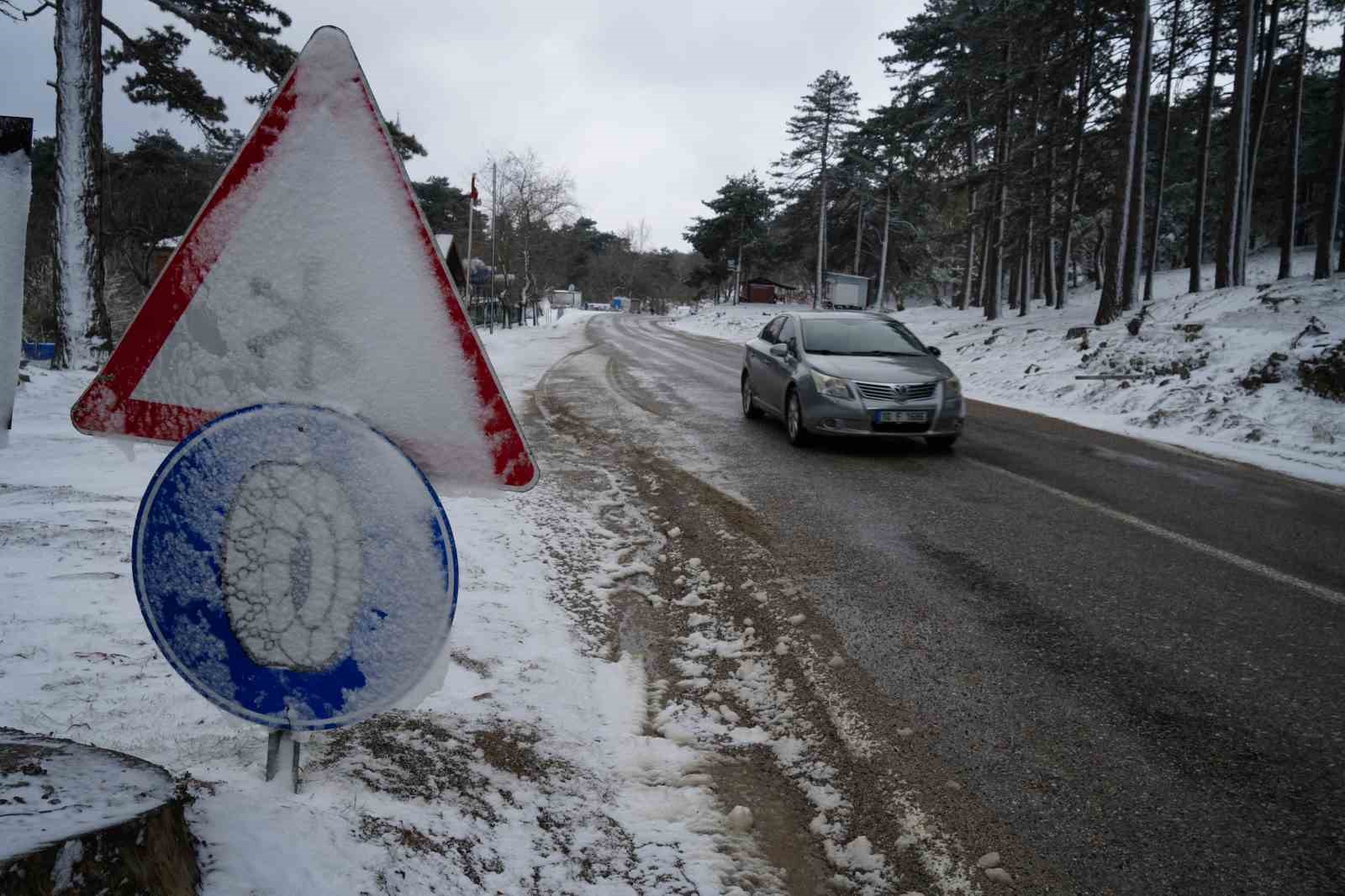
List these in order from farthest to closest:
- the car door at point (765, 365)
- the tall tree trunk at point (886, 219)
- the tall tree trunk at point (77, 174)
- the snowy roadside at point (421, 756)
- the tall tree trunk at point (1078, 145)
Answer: the tall tree trunk at point (886, 219) < the tall tree trunk at point (1078, 145) < the tall tree trunk at point (77, 174) < the car door at point (765, 365) < the snowy roadside at point (421, 756)

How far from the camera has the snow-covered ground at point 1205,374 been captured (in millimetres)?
10164

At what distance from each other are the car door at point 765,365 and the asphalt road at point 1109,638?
6.32 feet

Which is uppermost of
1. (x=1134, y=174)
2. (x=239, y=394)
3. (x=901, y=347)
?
(x=1134, y=174)

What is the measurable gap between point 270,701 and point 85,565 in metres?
2.60

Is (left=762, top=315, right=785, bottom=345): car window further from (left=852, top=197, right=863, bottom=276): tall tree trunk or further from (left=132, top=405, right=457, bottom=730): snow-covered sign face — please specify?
(left=852, top=197, right=863, bottom=276): tall tree trunk

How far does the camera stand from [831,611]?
165 inches

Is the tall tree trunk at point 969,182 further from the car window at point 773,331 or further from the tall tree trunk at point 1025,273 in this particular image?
the car window at point 773,331

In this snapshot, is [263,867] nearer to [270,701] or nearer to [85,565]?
[270,701]

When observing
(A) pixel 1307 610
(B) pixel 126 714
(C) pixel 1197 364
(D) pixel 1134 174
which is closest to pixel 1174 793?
(A) pixel 1307 610

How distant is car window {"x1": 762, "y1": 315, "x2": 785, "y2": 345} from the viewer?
1077cm

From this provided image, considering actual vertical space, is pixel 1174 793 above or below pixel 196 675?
below

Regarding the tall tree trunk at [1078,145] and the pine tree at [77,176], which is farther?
the tall tree trunk at [1078,145]

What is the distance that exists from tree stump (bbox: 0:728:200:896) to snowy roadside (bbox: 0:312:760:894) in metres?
0.15

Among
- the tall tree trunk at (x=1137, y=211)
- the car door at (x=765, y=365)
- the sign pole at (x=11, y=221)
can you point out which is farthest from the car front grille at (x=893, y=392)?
the tall tree trunk at (x=1137, y=211)
